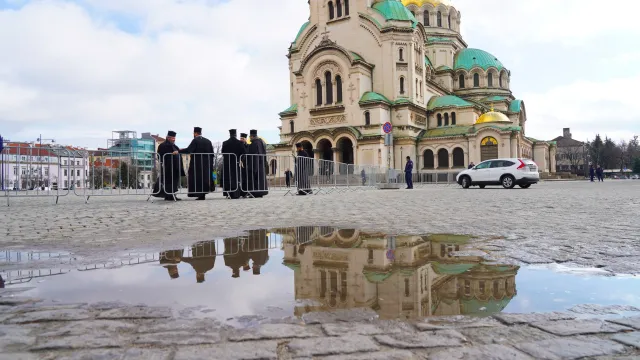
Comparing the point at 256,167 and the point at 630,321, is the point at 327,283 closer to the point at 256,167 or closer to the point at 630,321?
the point at 630,321

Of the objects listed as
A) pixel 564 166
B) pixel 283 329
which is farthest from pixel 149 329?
pixel 564 166

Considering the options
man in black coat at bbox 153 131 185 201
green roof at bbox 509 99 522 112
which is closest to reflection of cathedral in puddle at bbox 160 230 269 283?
man in black coat at bbox 153 131 185 201

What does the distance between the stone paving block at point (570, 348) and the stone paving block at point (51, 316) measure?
2215 mm

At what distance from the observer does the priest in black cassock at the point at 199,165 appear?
44.5 ft

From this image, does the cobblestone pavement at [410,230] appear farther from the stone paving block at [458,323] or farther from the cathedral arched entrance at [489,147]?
the cathedral arched entrance at [489,147]

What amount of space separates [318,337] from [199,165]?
40.2 ft

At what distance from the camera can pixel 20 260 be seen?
13.2 feet

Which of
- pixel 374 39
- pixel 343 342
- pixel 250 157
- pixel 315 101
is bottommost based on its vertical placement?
pixel 343 342

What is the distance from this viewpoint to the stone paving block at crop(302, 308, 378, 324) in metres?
2.33

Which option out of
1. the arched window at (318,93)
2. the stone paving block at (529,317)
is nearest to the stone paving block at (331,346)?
the stone paving block at (529,317)

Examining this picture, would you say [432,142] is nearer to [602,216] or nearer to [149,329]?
[602,216]

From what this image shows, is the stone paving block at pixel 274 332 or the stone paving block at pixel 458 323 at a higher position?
the stone paving block at pixel 274 332

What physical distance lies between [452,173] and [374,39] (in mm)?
14879

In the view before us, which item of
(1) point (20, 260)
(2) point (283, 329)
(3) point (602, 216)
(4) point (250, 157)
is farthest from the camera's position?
(4) point (250, 157)
